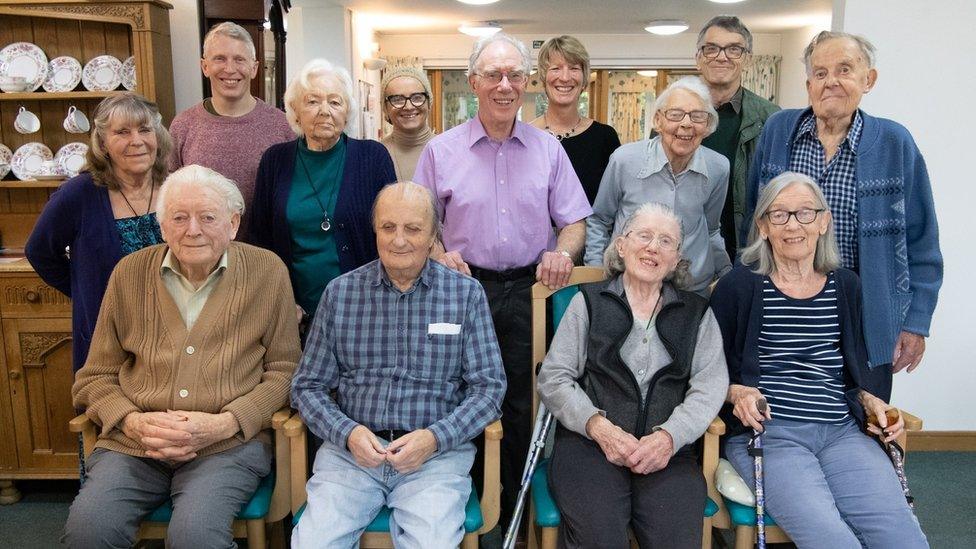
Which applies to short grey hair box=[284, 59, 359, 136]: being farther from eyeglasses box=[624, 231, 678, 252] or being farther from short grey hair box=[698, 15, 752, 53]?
short grey hair box=[698, 15, 752, 53]

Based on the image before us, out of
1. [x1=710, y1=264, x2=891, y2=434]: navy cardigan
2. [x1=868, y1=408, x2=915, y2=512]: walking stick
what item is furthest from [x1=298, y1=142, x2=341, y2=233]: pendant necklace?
[x1=868, y1=408, x2=915, y2=512]: walking stick

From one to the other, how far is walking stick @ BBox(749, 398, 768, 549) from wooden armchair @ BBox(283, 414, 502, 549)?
27.4 inches

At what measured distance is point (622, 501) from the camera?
1.90 meters

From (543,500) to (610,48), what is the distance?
767cm

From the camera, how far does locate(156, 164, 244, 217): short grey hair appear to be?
79.8 inches

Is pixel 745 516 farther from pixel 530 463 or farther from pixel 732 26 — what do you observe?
pixel 732 26

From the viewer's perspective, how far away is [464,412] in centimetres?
196

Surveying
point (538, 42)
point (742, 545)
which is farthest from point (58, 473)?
point (538, 42)

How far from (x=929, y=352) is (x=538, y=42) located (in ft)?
19.9

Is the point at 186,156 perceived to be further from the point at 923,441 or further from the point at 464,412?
the point at 923,441

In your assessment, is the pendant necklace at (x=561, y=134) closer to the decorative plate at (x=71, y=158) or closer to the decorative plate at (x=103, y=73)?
the decorative plate at (x=103, y=73)

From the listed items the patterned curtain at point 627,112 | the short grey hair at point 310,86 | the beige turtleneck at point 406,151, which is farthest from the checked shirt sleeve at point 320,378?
the patterned curtain at point 627,112

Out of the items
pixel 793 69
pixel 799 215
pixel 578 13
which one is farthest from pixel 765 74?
pixel 799 215

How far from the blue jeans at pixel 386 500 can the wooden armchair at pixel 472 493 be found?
A: 33 millimetres
